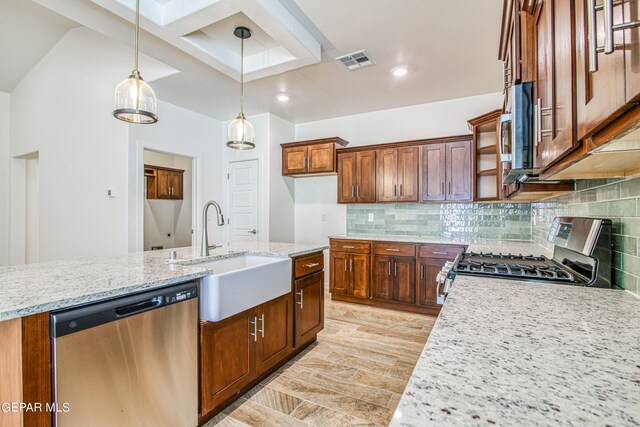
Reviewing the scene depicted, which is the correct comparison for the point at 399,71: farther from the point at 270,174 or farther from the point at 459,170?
the point at 270,174

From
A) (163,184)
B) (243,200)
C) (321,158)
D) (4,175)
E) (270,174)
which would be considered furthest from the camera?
(163,184)

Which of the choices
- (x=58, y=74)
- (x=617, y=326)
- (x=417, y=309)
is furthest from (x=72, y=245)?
(x=617, y=326)

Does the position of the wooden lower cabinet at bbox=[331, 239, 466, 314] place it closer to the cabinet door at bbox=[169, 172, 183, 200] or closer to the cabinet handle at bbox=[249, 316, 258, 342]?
the cabinet handle at bbox=[249, 316, 258, 342]

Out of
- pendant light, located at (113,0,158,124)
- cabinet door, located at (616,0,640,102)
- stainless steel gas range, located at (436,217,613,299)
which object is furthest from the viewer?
pendant light, located at (113,0,158,124)

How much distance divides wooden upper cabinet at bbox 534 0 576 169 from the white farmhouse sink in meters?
1.62

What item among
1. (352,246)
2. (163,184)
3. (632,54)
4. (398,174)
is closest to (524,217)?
(398,174)

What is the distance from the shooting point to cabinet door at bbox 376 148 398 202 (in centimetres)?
415

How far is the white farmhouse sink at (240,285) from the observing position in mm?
1765

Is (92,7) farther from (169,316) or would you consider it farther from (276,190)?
(276,190)

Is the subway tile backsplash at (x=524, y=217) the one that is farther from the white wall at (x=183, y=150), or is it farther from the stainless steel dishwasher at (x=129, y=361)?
the white wall at (x=183, y=150)

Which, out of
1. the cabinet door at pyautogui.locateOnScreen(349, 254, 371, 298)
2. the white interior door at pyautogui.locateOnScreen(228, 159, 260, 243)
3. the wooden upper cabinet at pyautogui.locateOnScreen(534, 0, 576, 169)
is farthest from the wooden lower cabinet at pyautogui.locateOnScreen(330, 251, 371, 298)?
the wooden upper cabinet at pyautogui.locateOnScreen(534, 0, 576, 169)

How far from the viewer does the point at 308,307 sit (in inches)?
108

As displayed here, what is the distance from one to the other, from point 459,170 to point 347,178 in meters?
1.49

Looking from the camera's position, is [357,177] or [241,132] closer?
[241,132]
